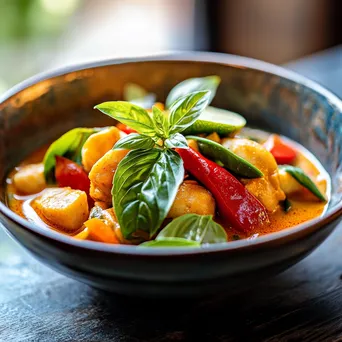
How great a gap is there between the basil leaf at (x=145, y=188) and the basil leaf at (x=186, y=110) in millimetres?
92

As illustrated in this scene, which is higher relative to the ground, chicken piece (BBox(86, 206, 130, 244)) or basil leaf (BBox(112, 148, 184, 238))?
basil leaf (BBox(112, 148, 184, 238))

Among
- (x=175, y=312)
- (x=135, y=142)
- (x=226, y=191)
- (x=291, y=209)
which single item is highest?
(x=135, y=142)

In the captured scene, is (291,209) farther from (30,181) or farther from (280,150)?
(30,181)

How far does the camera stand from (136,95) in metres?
2.05

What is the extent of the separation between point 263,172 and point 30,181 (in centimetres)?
59

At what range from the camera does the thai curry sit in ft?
4.36

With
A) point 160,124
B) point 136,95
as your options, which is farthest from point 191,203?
point 136,95

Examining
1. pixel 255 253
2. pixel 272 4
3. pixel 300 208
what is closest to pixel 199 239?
pixel 255 253

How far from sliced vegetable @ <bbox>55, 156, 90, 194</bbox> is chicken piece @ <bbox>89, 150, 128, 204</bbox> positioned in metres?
0.12

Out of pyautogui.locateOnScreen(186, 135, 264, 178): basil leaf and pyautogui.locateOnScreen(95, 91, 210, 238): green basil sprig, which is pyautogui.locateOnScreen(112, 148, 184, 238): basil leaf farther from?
pyautogui.locateOnScreen(186, 135, 264, 178): basil leaf

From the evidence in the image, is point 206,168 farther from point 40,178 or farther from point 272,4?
point 272,4

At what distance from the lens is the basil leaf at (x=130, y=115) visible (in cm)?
150

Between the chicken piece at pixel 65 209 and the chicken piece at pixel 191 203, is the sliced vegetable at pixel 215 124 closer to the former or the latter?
the chicken piece at pixel 191 203

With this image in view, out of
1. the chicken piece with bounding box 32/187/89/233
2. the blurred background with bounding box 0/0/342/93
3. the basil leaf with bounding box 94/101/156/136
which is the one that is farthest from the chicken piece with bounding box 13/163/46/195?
the blurred background with bounding box 0/0/342/93
